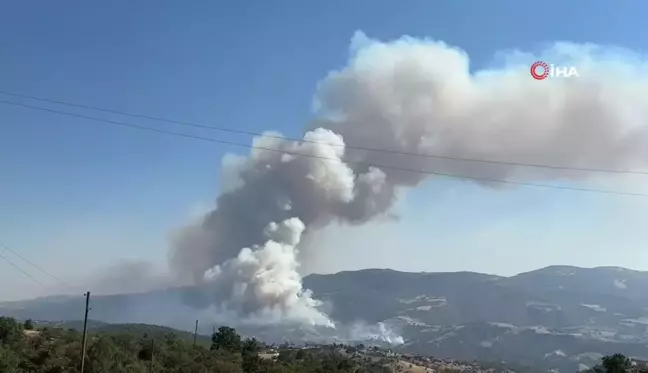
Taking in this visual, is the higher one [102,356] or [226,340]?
[226,340]

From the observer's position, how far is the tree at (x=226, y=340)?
140 m

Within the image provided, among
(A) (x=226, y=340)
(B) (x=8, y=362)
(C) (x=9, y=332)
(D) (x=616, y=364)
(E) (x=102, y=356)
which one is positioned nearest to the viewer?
(B) (x=8, y=362)

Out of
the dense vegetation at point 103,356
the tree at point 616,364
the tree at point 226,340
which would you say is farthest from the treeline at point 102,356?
the tree at point 616,364

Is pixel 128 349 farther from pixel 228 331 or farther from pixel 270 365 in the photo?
pixel 228 331

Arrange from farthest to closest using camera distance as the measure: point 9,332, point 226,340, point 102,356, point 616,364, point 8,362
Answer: point 226,340 → point 616,364 → point 9,332 → point 102,356 → point 8,362

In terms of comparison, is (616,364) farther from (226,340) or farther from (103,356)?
(103,356)

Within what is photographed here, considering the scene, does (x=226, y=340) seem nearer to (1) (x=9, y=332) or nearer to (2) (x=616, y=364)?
(1) (x=9, y=332)

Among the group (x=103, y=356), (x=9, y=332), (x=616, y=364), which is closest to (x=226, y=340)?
(x=9, y=332)

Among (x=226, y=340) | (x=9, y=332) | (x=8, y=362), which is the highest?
(x=226, y=340)

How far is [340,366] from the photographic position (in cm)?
13150

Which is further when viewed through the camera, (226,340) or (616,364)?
(226,340)

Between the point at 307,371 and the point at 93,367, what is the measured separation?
1788 inches

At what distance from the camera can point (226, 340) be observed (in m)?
146

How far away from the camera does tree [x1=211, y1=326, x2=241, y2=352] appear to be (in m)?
140
